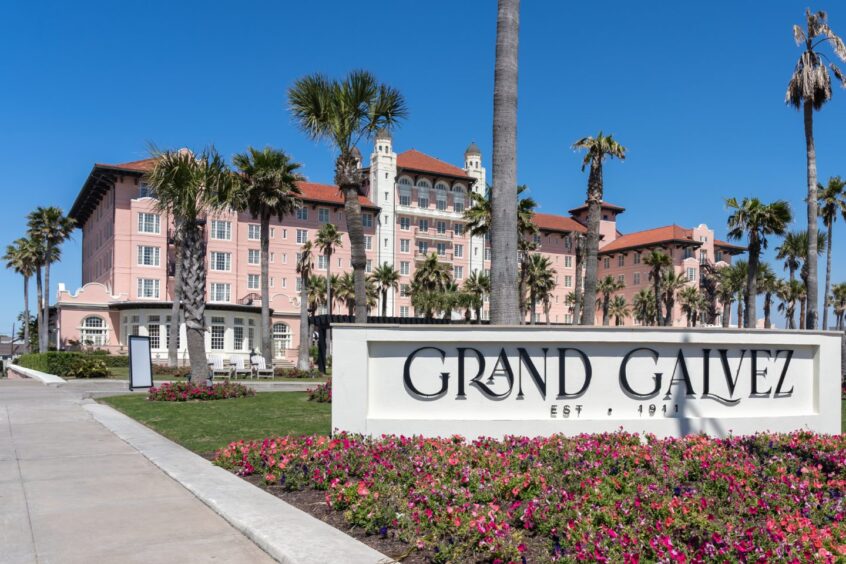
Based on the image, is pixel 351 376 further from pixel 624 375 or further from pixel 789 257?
pixel 789 257

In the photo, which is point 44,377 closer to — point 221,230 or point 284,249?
point 221,230

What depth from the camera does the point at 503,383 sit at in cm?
1079

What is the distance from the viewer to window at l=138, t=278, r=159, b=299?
69.9 m

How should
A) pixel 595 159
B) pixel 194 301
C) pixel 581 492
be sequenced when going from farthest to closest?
pixel 595 159 < pixel 194 301 < pixel 581 492

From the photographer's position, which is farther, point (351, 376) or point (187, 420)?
point (187, 420)

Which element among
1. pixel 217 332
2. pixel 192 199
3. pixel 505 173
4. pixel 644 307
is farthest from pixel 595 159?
pixel 644 307

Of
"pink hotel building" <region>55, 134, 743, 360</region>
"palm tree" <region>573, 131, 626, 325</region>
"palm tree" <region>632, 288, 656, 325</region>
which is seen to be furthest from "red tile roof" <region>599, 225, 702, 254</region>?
"palm tree" <region>573, 131, 626, 325</region>

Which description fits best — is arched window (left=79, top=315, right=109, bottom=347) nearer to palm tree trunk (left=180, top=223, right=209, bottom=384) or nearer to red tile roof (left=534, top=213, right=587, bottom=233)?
palm tree trunk (left=180, top=223, right=209, bottom=384)

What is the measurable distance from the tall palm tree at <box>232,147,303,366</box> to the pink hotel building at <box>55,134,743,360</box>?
11.3 feet

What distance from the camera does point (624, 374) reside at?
11094 millimetres

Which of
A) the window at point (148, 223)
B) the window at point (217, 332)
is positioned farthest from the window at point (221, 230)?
the window at point (217, 332)

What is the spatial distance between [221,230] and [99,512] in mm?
73494

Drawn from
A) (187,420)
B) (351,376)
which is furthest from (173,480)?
(187,420)

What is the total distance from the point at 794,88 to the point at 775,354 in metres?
25.9
